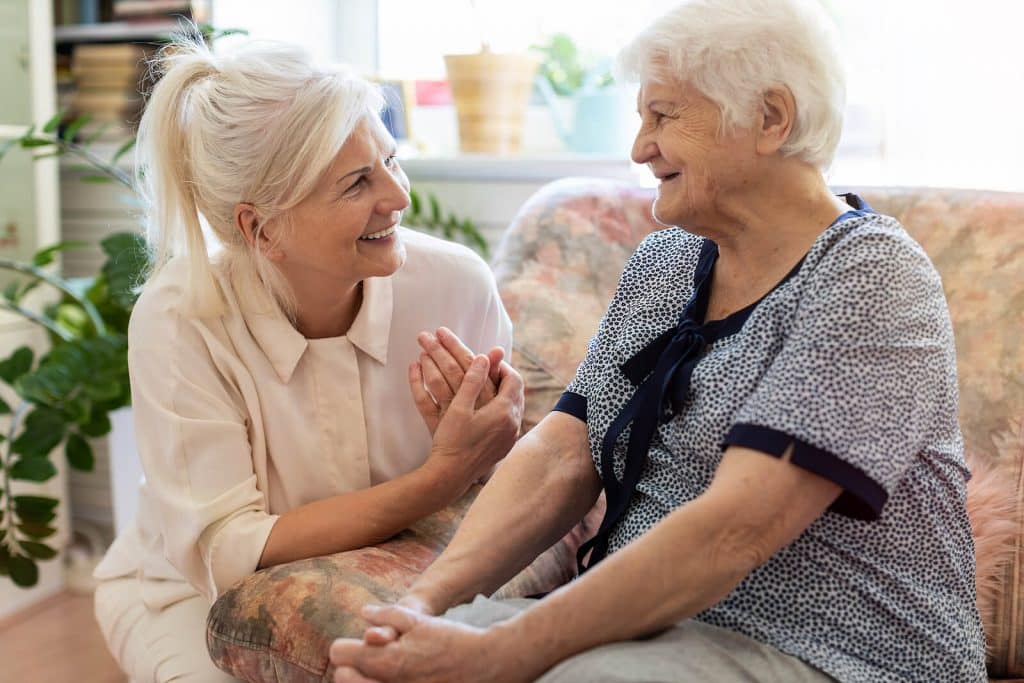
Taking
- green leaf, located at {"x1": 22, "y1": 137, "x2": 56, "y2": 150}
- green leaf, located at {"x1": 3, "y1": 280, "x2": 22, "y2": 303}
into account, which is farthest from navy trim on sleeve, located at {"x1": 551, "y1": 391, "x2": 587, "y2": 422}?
green leaf, located at {"x1": 3, "y1": 280, "x2": 22, "y2": 303}

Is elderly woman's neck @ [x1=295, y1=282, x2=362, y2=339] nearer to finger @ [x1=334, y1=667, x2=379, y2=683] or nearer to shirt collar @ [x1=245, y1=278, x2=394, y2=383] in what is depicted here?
shirt collar @ [x1=245, y1=278, x2=394, y2=383]

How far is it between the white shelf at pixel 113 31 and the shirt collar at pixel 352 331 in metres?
1.62

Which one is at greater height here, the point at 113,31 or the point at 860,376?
the point at 113,31

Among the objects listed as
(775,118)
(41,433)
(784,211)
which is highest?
(775,118)

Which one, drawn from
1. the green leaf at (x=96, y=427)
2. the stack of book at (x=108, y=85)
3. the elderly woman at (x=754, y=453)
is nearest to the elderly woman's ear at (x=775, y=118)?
the elderly woman at (x=754, y=453)

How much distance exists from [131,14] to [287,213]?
5.95 ft

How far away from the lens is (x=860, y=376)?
3.52 feet

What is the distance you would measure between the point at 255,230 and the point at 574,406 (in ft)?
1.78

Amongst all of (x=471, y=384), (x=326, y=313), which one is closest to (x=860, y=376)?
(x=471, y=384)

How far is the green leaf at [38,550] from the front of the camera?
7.60 ft

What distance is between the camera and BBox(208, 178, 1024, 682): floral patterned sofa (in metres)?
1.31

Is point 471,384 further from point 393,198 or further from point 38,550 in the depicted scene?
point 38,550

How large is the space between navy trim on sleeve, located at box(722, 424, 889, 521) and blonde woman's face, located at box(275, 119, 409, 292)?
680 mm

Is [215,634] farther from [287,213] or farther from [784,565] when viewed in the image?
[784,565]
